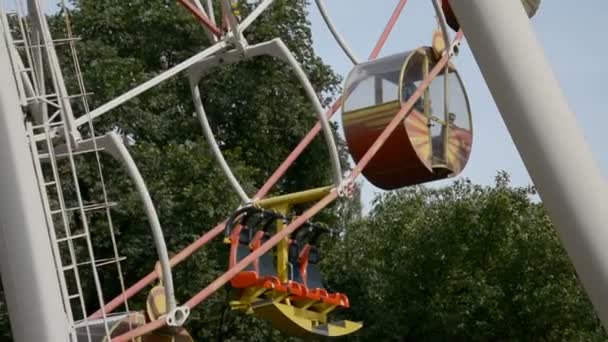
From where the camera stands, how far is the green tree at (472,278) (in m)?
31.0

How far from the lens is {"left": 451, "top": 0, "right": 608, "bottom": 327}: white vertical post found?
3537 mm

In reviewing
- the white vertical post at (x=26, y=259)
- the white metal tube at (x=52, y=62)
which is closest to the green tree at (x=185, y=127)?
the white metal tube at (x=52, y=62)

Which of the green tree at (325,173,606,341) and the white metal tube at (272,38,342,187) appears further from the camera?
the green tree at (325,173,606,341)

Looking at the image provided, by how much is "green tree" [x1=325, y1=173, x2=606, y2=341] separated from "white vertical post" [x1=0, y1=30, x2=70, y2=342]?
25.1 metres

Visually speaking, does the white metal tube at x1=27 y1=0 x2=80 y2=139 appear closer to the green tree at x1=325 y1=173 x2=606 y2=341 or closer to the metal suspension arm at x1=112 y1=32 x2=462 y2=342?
→ the metal suspension arm at x1=112 y1=32 x2=462 y2=342

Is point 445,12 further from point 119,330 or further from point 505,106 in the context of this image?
point 505,106

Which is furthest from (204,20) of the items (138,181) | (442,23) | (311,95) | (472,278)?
(472,278)

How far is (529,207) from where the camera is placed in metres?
32.7

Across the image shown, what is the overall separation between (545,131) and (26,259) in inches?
132

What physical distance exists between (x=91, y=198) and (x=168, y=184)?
1877 millimetres

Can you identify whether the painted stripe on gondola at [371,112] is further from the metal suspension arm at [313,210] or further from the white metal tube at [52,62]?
the white metal tube at [52,62]

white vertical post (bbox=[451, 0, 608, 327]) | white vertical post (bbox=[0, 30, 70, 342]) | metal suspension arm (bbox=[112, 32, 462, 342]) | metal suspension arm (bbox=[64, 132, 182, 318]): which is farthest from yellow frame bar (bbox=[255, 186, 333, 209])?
white vertical post (bbox=[451, 0, 608, 327])

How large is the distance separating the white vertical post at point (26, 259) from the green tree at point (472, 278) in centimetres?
2512

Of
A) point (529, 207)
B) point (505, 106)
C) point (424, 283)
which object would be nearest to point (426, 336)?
point (424, 283)
